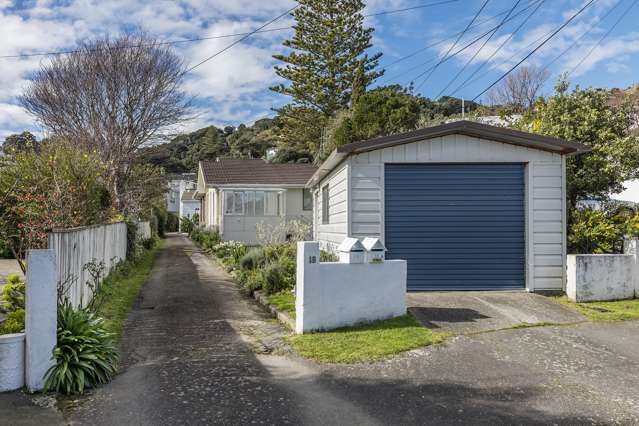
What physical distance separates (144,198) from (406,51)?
42.9ft

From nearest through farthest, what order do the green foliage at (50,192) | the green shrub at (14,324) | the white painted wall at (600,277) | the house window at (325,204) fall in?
the green shrub at (14,324), the green foliage at (50,192), the white painted wall at (600,277), the house window at (325,204)

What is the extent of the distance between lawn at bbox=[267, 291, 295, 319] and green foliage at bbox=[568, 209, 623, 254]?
5.98m

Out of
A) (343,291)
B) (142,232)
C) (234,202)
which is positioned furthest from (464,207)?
(142,232)

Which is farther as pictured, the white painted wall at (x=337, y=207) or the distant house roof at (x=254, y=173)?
the distant house roof at (x=254, y=173)

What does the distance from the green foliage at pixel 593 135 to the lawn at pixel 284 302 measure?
22.5 feet

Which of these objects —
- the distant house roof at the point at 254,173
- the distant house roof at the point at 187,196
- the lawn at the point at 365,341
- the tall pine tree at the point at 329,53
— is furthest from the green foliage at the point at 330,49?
the lawn at the point at 365,341

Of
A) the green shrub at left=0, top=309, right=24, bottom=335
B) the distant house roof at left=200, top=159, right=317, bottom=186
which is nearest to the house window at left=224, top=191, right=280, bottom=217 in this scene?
the distant house roof at left=200, top=159, right=317, bottom=186

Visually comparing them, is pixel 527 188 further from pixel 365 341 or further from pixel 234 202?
pixel 234 202

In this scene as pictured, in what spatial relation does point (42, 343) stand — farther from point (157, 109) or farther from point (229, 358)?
point (157, 109)

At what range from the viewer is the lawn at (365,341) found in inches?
244

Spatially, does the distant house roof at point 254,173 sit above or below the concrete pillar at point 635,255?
above

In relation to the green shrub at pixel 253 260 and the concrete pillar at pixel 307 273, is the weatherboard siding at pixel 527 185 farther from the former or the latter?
the green shrub at pixel 253 260

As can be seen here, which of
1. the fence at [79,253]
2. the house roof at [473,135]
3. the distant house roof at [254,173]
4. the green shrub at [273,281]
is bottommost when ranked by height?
the green shrub at [273,281]

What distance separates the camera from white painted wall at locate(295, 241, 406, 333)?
7.17m
